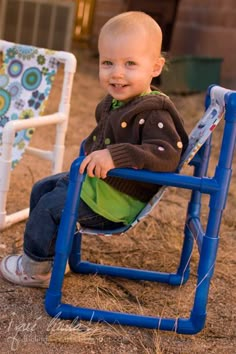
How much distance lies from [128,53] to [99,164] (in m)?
0.36

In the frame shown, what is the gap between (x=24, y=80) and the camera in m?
2.85

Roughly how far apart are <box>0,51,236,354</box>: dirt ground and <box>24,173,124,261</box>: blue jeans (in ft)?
0.52

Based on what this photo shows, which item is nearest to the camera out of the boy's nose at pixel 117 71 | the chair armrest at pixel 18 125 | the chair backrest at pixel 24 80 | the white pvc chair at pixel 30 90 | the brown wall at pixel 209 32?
the boy's nose at pixel 117 71

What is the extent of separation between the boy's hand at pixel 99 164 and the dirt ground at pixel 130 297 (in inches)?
18.6

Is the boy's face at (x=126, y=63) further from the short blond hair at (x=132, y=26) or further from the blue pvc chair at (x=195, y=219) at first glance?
the blue pvc chair at (x=195, y=219)

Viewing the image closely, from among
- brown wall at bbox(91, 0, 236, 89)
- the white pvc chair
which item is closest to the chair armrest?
the white pvc chair

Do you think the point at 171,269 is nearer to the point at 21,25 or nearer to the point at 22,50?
the point at 22,50

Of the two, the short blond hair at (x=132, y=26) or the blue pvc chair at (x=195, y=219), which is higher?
the short blond hair at (x=132, y=26)

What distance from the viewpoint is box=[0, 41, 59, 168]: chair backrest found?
110 inches

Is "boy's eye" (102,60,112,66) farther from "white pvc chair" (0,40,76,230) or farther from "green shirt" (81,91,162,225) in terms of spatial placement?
"white pvc chair" (0,40,76,230)

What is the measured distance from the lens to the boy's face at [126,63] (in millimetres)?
1807

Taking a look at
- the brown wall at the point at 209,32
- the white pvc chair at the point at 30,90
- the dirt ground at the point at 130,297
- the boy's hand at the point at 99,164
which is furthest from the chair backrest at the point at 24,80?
the brown wall at the point at 209,32

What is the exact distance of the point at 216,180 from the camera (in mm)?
1752

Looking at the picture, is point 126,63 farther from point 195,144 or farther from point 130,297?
point 130,297
